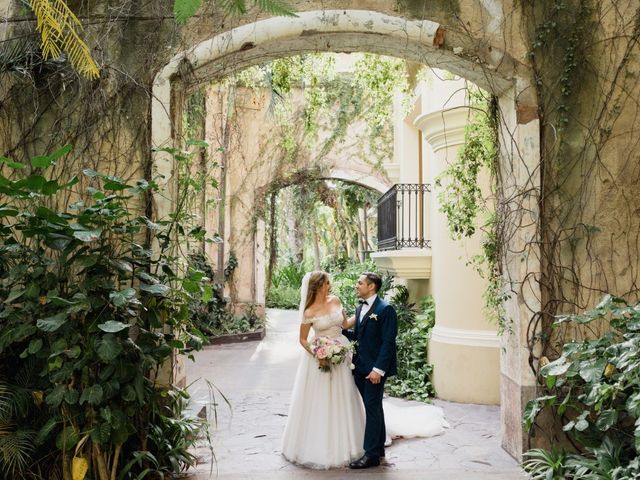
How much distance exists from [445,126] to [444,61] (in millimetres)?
2161

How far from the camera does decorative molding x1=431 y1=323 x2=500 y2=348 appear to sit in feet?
22.5

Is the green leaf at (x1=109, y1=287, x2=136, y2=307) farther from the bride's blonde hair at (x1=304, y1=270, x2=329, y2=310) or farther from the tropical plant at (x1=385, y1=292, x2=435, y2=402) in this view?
the tropical plant at (x1=385, y1=292, x2=435, y2=402)

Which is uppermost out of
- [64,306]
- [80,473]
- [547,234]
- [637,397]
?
[547,234]

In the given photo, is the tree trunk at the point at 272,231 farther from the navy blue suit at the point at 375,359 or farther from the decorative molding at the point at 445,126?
the navy blue suit at the point at 375,359

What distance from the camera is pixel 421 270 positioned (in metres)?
8.30

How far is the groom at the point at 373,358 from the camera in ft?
15.4

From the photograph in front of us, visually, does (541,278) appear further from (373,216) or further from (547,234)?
(373,216)

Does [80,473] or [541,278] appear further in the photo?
[541,278]

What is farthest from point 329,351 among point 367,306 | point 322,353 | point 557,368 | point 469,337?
point 469,337

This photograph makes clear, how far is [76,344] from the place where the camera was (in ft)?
12.0

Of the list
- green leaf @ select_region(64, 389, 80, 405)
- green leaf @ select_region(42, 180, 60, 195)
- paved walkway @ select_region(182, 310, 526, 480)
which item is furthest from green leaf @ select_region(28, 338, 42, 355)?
paved walkway @ select_region(182, 310, 526, 480)

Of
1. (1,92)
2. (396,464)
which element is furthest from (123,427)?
(1,92)

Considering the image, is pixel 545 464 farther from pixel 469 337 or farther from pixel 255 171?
pixel 255 171

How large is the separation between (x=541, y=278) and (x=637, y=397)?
1.42m
